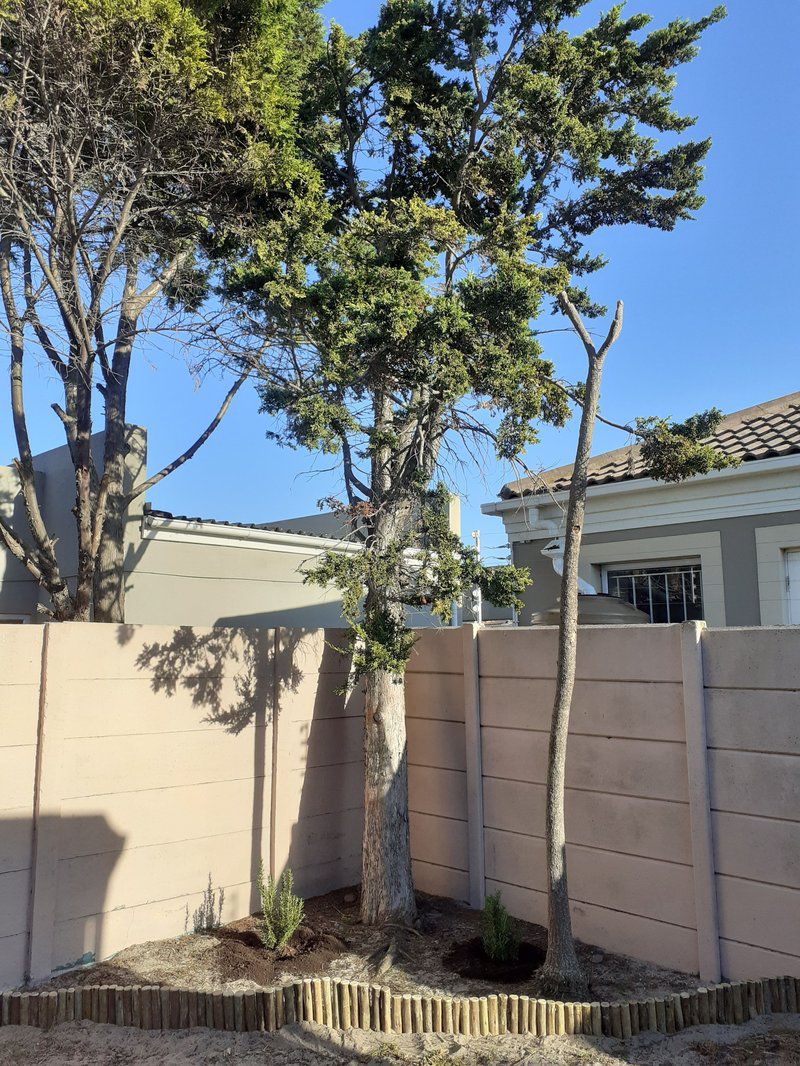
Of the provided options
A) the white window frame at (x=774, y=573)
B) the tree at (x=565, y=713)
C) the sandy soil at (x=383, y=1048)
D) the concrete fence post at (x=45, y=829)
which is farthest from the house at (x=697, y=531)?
the concrete fence post at (x=45, y=829)

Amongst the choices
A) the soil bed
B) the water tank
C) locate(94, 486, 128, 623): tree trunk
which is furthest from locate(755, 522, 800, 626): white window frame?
locate(94, 486, 128, 623): tree trunk

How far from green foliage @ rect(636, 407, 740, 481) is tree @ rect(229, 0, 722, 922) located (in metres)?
0.91

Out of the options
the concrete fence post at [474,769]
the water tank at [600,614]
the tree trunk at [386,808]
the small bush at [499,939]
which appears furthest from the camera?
the water tank at [600,614]

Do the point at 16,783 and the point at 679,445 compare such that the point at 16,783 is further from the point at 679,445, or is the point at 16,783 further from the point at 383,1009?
the point at 679,445

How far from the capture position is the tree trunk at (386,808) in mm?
4973

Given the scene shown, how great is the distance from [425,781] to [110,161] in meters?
5.40

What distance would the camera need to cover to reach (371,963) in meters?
4.38

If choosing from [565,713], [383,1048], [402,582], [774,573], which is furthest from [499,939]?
[774,573]

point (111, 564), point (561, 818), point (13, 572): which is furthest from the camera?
point (13, 572)

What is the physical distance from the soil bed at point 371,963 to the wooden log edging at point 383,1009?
0.27 meters

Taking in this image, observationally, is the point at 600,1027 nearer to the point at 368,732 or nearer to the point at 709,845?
the point at 709,845

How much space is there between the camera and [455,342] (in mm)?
5008

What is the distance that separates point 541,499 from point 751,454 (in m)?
2.33

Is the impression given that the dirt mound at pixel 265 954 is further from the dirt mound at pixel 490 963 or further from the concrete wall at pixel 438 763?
the concrete wall at pixel 438 763
